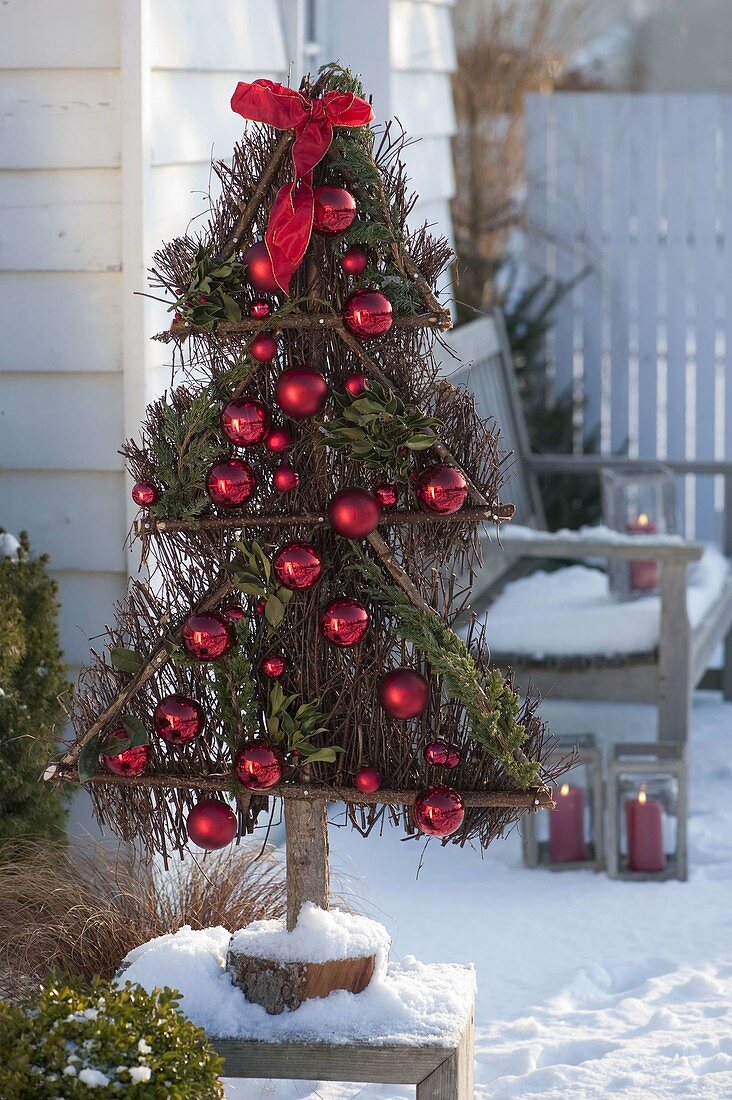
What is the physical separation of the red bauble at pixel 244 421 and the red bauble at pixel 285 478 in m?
0.06

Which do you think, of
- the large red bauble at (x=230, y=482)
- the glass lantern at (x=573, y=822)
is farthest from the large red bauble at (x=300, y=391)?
the glass lantern at (x=573, y=822)

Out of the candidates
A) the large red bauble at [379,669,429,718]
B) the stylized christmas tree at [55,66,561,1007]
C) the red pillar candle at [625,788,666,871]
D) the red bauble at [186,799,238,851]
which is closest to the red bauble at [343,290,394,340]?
the stylized christmas tree at [55,66,561,1007]

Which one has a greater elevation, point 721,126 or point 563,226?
point 721,126

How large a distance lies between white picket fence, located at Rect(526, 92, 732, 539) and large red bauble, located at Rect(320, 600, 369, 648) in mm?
5651

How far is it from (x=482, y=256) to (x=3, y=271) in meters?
5.08

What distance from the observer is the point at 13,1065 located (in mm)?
1784

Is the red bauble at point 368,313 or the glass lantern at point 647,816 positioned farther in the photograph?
the glass lantern at point 647,816

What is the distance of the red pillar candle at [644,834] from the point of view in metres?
3.67

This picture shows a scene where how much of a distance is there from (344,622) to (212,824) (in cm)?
37

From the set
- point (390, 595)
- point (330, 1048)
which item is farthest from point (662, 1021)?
point (390, 595)

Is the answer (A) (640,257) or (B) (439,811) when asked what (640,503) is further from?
(A) (640,257)

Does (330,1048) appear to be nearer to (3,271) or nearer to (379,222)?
(379,222)

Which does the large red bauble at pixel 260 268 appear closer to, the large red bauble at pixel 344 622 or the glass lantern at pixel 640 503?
the large red bauble at pixel 344 622

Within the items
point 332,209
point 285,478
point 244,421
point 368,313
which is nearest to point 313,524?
point 285,478
